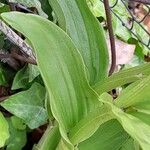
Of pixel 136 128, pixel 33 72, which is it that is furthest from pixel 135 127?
pixel 33 72

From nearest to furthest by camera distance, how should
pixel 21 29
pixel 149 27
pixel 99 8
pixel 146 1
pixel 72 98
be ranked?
pixel 21 29 → pixel 72 98 → pixel 146 1 → pixel 99 8 → pixel 149 27

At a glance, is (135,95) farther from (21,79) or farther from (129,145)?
(21,79)

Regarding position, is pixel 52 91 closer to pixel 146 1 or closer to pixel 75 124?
pixel 75 124

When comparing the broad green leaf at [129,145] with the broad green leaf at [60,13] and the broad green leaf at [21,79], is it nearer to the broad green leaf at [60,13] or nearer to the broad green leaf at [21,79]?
the broad green leaf at [60,13]

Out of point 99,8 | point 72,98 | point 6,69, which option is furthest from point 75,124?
point 99,8

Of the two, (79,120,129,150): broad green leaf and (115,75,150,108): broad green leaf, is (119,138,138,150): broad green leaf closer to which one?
(79,120,129,150): broad green leaf

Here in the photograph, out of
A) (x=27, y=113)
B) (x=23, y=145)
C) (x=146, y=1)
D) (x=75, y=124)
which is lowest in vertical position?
(x=23, y=145)
